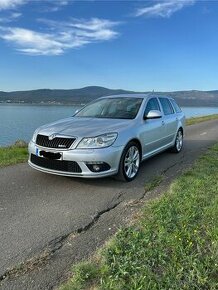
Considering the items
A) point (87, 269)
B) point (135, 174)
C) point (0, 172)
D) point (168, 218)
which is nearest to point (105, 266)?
point (87, 269)

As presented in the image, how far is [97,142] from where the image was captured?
5473 mm

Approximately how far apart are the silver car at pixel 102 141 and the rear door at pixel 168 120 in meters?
0.62

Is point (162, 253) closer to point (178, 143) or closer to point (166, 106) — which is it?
point (166, 106)

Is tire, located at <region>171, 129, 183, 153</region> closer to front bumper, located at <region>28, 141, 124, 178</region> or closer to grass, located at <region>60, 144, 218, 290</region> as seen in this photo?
front bumper, located at <region>28, 141, 124, 178</region>

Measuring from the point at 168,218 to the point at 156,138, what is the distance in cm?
346

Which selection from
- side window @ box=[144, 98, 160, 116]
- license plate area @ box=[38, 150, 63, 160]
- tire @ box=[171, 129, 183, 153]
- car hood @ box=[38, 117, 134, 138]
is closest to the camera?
license plate area @ box=[38, 150, 63, 160]

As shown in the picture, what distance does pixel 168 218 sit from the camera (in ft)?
13.1

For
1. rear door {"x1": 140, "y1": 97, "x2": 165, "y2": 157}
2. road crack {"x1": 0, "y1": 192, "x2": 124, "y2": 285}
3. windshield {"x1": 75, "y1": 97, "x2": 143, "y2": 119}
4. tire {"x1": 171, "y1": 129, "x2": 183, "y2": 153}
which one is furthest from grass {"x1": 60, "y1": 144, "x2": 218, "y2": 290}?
tire {"x1": 171, "y1": 129, "x2": 183, "y2": 153}

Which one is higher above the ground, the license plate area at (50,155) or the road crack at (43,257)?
the license plate area at (50,155)

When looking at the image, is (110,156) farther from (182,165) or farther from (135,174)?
(182,165)

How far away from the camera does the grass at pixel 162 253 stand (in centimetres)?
279

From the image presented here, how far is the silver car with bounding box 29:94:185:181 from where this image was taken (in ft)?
17.8

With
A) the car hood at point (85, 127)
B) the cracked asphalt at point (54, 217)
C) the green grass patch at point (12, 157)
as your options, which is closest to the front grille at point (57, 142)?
the car hood at point (85, 127)

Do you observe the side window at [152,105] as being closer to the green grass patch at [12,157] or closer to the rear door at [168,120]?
the rear door at [168,120]
